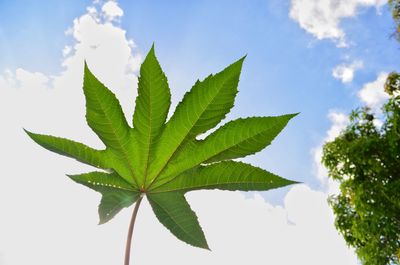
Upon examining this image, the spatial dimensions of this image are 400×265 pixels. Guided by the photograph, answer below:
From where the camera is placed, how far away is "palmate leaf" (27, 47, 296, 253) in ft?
3.14

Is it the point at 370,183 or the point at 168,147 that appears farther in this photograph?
the point at 370,183

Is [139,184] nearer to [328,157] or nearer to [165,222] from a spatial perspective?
[165,222]

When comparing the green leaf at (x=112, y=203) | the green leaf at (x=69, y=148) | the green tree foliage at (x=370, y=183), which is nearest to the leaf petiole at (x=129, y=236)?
Result: the green leaf at (x=112, y=203)

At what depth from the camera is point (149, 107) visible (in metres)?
1.00

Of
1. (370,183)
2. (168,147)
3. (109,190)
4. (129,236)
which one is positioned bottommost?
(129,236)

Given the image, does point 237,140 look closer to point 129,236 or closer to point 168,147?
point 168,147

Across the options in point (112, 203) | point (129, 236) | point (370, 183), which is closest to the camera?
point (129, 236)

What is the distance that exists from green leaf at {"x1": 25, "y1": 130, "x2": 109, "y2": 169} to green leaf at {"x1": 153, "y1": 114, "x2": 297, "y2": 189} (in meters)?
0.23

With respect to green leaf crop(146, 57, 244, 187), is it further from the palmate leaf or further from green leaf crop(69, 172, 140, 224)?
green leaf crop(69, 172, 140, 224)

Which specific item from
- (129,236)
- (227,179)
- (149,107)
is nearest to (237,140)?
(227,179)

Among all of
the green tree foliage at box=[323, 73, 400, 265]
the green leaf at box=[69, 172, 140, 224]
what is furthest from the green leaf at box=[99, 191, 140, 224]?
the green tree foliage at box=[323, 73, 400, 265]

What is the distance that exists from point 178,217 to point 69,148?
304 mm

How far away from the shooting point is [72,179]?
1.00 meters

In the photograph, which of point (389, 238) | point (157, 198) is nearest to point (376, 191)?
point (389, 238)
